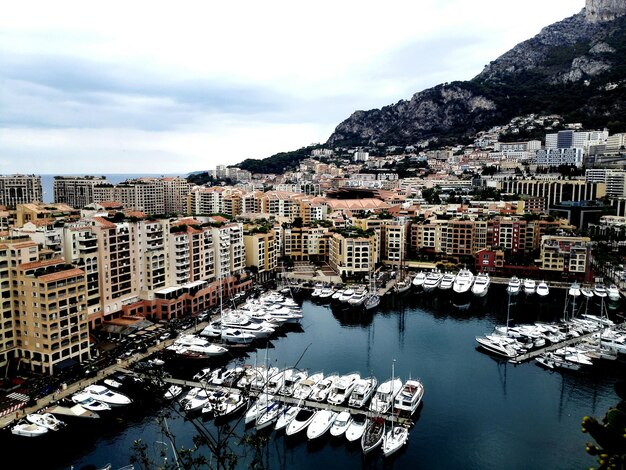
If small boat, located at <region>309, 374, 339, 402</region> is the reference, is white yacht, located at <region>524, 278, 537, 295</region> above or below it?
above

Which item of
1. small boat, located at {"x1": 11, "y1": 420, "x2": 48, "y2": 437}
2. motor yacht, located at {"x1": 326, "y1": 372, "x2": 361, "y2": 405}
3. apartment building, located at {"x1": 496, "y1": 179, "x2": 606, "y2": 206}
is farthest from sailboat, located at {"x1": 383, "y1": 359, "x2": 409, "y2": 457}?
apartment building, located at {"x1": 496, "y1": 179, "x2": 606, "y2": 206}

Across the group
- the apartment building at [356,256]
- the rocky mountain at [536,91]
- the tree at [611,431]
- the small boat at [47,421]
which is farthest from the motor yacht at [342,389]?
the rocky mountain at [536,91]

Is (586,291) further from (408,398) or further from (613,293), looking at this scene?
(408,398)

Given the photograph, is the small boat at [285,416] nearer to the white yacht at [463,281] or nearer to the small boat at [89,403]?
the small boat at [89,403]

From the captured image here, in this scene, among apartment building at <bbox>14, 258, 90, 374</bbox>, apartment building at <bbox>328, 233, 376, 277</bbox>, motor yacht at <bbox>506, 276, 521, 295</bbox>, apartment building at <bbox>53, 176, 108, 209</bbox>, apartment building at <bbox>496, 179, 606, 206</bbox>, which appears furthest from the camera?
apartment building at <bbox>53, 176, 108, 209</bbox>

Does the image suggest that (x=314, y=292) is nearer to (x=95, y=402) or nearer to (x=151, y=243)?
(x=151, y=243)

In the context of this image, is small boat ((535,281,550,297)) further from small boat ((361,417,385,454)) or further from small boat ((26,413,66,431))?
small boat ((26,413,66,431))

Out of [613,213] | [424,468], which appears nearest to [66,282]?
[424,468]
